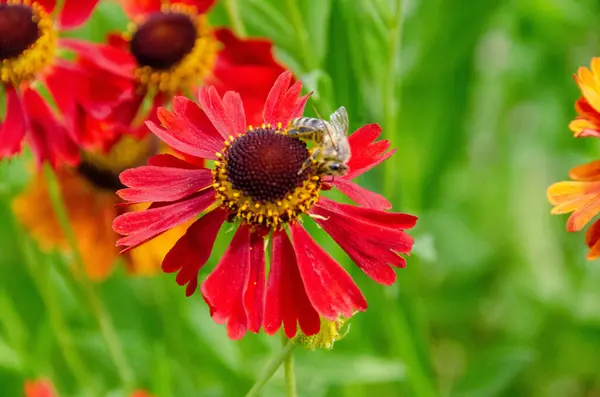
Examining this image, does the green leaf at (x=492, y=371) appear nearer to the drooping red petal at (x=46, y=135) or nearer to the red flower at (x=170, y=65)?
the red flower at (x=170, y=65)

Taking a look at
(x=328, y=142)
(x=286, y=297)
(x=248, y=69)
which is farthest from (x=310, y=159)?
(x=248, y=69)

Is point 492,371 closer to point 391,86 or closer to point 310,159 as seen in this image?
point 391,86

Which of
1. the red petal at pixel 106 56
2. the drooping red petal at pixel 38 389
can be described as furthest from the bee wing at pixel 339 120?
the drooping red petal at pixel 38 389

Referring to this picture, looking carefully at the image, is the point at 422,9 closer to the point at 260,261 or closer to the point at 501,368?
the point at 501,368

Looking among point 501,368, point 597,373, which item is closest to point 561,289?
point 597,373

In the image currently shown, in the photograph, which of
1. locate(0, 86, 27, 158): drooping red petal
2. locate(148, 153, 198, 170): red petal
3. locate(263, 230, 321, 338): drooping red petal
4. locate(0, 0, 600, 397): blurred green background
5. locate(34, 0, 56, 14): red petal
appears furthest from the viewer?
locate(0, 0, 600, 397): blurred green background

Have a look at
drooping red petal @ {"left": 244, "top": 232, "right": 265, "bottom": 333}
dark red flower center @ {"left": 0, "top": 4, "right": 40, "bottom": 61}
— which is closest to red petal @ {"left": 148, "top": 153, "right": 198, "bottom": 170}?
drooping red petal @ {"left": 244, "top": 232, "right": 265, "bottom": 333}

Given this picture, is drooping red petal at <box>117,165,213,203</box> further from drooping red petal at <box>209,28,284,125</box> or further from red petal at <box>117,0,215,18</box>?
red petal at <box>117,0,215,18</box>
